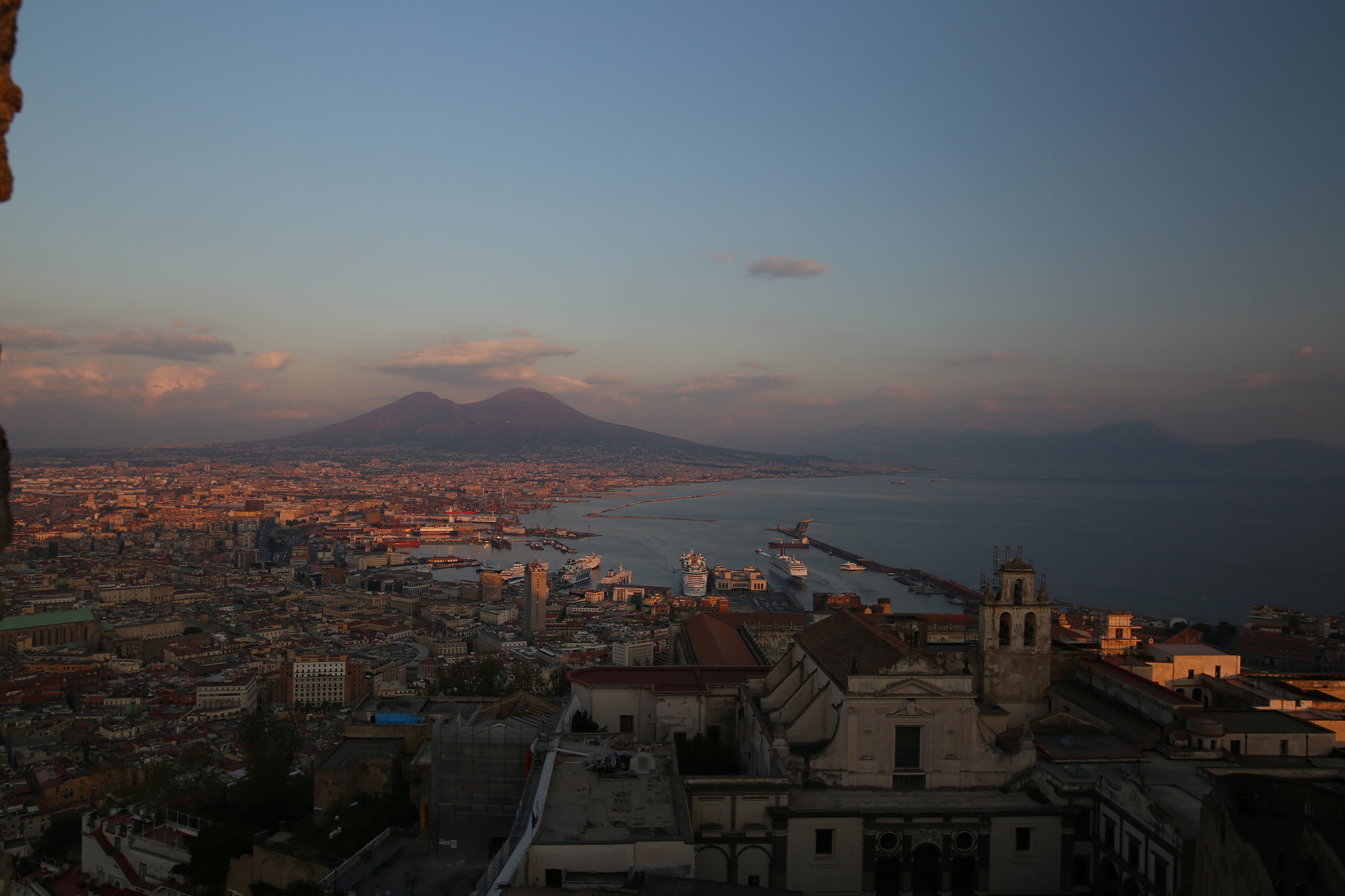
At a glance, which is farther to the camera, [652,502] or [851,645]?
[652,502]

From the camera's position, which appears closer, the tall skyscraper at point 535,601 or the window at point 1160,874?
the window at point 1160,874

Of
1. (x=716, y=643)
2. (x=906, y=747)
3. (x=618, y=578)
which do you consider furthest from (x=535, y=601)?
(x=906, y=747)

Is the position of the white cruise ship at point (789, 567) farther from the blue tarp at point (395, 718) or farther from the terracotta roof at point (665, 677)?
the terracotta roof at point (665, 677)

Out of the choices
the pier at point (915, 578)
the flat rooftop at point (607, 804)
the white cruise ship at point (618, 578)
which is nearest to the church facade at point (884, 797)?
the flat rooftop at point (607, 804)

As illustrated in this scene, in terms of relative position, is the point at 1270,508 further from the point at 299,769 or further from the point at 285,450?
the point at 285,450

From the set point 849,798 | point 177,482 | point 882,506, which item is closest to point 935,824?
point 849,798

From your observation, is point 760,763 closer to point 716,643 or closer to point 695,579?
point 716,643
